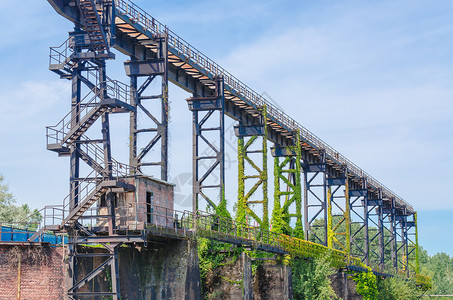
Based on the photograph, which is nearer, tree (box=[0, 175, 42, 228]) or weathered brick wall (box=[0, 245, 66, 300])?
weathered brick wall (box=[0, 245, 66, 300])

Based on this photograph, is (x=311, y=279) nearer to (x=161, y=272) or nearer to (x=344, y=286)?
(x=344, y=286)

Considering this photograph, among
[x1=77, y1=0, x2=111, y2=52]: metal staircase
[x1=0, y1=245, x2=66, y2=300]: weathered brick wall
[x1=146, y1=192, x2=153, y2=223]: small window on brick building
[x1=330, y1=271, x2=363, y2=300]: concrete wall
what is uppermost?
[x1=77, y1=0, x2=111, y2=52]: metal staircase

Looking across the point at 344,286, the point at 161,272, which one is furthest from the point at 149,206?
the point at 344,286

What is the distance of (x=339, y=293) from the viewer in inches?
1935

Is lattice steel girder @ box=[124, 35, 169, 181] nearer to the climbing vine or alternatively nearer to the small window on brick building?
the small window on brick building

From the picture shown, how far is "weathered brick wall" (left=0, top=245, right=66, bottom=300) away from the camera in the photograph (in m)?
26.8

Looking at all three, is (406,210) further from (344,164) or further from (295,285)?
(295,285)

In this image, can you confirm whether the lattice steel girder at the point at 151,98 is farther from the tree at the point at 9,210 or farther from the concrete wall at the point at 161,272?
the tree at the point at 9,210

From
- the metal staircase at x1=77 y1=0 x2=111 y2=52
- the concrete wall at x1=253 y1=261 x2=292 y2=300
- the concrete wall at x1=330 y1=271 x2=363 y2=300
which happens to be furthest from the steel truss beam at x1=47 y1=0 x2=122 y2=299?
the concrete wall at x1=330 y1=271 x2=363 y2=300

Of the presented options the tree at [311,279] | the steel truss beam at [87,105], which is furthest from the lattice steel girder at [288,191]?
the steel truss beam at [87,105]

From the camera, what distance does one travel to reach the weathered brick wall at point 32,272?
26797mm

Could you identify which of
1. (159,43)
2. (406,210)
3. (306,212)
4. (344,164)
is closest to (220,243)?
(159,43)

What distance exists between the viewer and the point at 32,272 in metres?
27.2

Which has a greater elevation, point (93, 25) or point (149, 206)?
point (93, 25)
